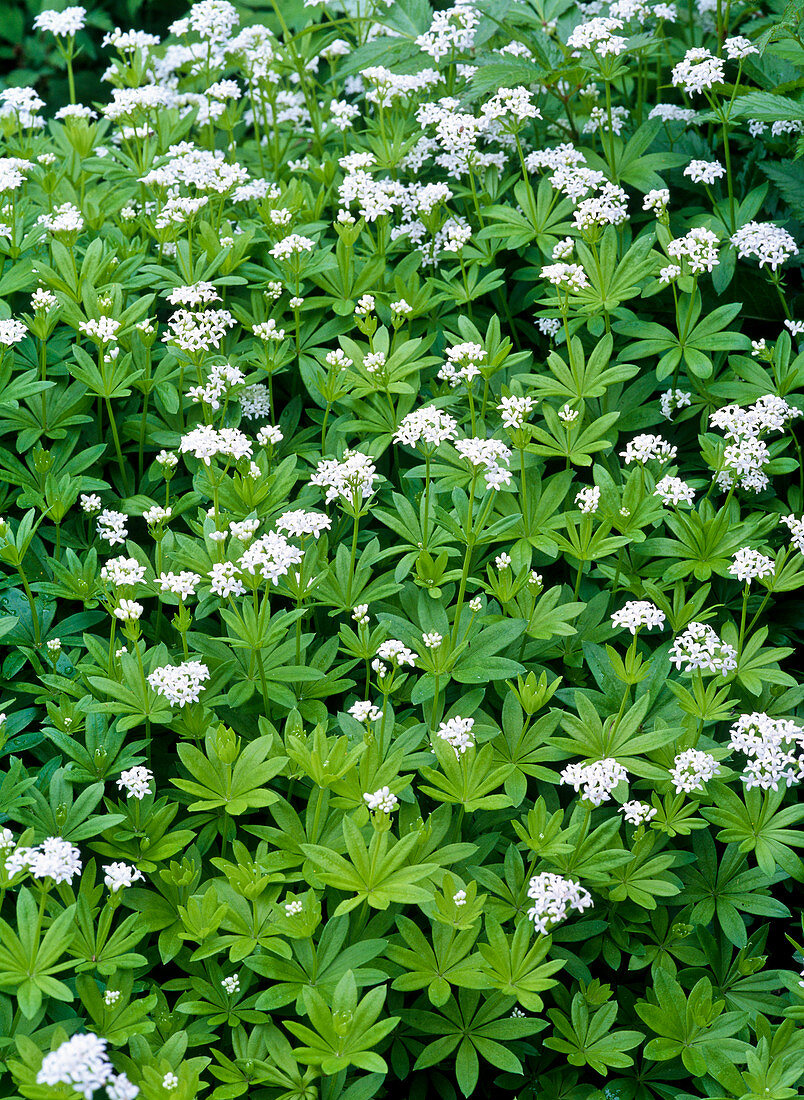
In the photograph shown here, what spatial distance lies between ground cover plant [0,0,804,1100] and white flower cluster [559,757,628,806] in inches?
0.7

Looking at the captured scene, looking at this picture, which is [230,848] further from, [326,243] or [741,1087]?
[326,243]

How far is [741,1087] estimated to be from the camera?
8.48ft

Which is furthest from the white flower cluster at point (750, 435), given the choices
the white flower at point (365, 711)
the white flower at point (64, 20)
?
the white flower at point (64, 20)

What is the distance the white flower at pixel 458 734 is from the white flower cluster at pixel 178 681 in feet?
2.27

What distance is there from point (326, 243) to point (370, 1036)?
10.2 feet

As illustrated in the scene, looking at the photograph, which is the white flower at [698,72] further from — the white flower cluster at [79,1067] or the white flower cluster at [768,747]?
the white flower cluster at [79,1067]

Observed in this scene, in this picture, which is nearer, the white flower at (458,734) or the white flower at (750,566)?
the white flower at (458,734)

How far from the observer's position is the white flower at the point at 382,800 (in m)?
2.62

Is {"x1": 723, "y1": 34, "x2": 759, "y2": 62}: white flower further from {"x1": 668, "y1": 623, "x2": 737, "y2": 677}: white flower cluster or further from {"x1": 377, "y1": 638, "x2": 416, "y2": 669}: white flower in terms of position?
{"x1": 377, "y1": 638, "x2": 416, "y2": 669}: white flower

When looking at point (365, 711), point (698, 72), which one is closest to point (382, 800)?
point (365, 711)

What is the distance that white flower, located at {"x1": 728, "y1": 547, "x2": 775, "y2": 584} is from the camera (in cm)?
311

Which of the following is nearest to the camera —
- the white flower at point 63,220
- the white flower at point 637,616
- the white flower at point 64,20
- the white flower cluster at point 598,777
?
the white flower cluster at point 598,777

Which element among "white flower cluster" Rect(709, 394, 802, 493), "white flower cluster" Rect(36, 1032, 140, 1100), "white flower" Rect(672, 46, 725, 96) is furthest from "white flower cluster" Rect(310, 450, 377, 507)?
"white flower" Rect(672, 46, 725, 96)

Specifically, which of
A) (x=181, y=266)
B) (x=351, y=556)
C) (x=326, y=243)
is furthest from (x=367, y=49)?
Result: (x=351, y=556)
